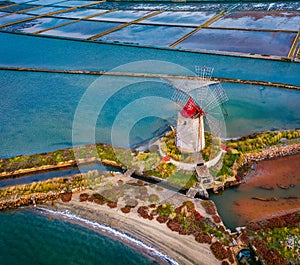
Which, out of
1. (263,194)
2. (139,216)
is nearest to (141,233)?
(139,216)

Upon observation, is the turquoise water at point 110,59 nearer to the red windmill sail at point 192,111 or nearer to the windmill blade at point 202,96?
the windmill blade at point 202,96

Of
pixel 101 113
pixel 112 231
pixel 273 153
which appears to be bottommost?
pixel 112 231

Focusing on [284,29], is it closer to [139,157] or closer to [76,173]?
[139,157]

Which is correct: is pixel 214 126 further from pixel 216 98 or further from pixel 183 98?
pixel 183 98

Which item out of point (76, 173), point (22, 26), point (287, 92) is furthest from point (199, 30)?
point (76, 173)

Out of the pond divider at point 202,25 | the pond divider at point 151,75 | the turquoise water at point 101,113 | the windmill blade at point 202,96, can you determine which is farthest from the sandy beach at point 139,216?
the pond divider at point 202,25

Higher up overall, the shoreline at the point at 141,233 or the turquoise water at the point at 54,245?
the shoreline at the point at 141,233

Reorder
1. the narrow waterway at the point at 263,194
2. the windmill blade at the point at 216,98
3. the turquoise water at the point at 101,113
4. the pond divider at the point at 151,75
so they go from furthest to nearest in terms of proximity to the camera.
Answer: the pond divider at the point at 151,75 → the windmill blade at the point at 216,98 → the turquoise water at the point at 101,113 → the narrow waterway at the point at 263,194
